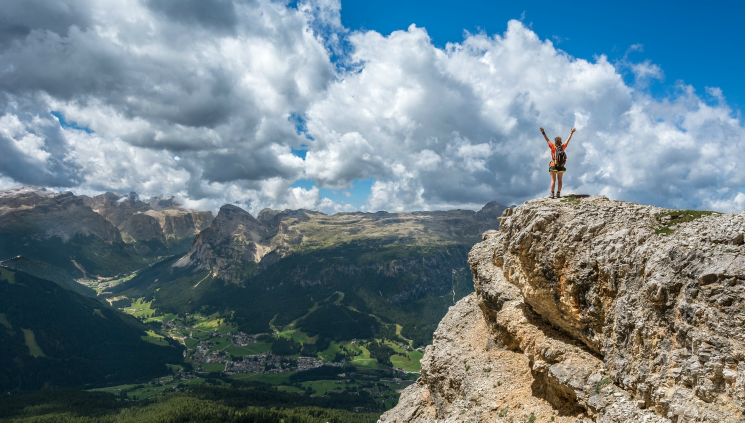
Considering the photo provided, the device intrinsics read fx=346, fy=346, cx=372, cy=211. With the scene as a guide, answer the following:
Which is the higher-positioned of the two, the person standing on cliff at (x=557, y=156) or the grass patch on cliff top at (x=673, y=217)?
the person standing on cliff at (x=557, y=156)

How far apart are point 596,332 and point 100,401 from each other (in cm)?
24105

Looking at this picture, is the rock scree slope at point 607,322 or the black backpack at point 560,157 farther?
the black backpack at point 560,157

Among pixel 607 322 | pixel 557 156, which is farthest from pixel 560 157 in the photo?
pixel 607 322

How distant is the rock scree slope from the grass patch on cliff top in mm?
87

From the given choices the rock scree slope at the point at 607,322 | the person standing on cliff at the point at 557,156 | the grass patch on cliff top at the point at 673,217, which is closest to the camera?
the rock scree slope at the point at 607,322

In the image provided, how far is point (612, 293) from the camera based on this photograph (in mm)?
21344

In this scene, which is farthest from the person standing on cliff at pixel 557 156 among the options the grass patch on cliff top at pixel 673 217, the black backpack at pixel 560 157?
the grass patch on cliff top at pixel 673 217

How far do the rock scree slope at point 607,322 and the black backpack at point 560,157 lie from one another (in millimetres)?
3517

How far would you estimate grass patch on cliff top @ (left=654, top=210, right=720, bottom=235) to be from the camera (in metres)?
20.1

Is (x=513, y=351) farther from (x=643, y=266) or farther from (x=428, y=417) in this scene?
(x=643, y=266)

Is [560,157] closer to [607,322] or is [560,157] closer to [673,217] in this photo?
[673,217]

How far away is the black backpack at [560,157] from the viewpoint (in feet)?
101

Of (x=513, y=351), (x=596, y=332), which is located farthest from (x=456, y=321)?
(x=596, y=332)

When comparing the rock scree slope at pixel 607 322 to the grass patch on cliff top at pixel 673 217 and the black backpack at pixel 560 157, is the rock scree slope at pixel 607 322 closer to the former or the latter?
the grass patch on cliff top at pixel 673 217
